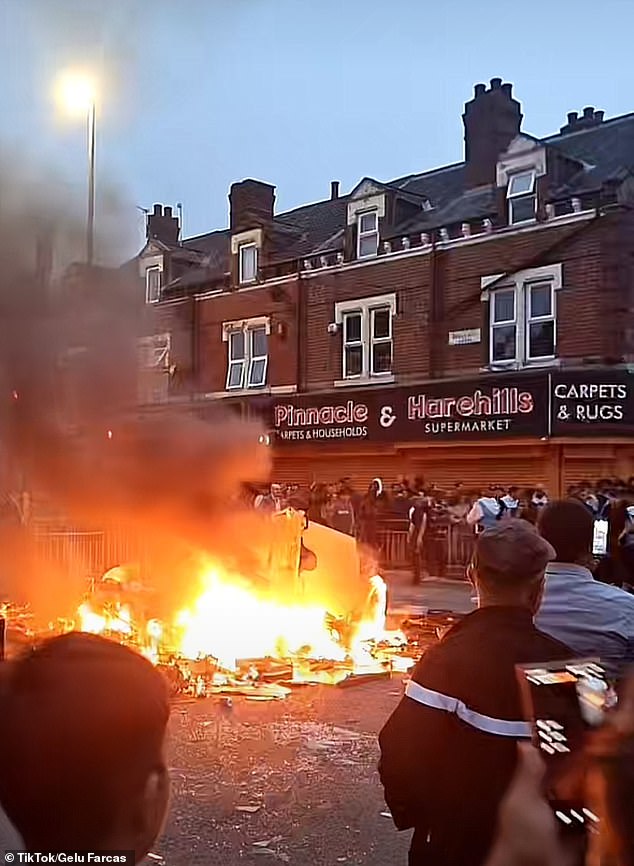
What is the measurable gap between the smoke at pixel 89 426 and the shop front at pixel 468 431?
7.20 m

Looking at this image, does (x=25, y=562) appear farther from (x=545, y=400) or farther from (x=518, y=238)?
(x=518, y=238)

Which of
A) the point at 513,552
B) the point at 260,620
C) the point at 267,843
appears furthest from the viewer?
the point at 260,620

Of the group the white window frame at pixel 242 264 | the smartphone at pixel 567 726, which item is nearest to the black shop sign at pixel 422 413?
the white window frame at pixel 242 264

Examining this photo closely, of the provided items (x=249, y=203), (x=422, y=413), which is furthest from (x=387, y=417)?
(x=249, y=203)

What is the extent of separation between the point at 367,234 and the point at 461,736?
773 inches

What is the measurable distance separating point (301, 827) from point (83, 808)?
3.28 metres

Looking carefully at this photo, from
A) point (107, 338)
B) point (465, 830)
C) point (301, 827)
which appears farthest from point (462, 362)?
point (465, 830)

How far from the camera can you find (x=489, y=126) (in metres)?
20.9

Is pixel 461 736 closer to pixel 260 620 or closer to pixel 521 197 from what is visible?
pixel 260 620

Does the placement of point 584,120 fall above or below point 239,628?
above

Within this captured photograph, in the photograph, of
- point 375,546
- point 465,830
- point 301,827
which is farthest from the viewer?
point 375,546

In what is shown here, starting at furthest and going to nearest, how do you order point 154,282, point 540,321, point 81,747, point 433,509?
point 154,282 → point 540,321 → point 433,509 → point 81,747

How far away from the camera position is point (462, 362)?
19.1m

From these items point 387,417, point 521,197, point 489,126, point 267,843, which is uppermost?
point 489,126
